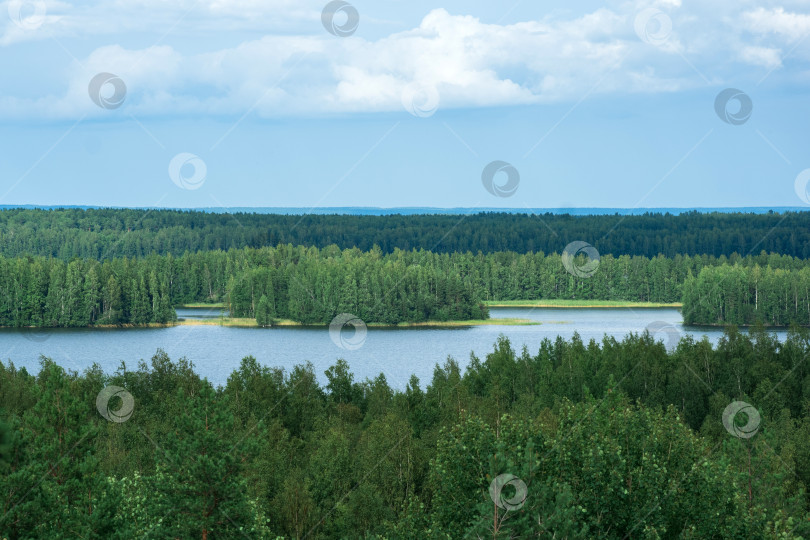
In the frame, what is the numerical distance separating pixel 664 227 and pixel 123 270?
111868mm

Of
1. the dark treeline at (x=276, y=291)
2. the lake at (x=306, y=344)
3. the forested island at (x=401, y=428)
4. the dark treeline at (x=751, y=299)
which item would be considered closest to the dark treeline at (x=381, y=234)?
the dark treeline at (x=276, y=291)

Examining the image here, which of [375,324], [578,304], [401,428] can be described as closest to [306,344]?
[375,324]

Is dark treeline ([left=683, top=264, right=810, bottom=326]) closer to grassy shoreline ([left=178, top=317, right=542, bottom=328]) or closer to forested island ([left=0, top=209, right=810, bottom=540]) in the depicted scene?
forested island ([left=0, top=209, right=810, bottom=540])

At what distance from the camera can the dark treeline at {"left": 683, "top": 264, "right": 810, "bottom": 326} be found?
107625mm

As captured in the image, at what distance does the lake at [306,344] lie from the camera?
6775 centimetres

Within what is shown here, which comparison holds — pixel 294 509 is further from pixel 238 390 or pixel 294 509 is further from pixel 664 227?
pixel 664 227

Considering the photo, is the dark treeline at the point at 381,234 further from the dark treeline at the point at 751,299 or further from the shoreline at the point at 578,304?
the dark treeline at the point at 751,299

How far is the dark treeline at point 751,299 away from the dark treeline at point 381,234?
164 ft

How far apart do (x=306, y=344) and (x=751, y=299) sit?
5894 centimetres

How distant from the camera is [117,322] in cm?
10619

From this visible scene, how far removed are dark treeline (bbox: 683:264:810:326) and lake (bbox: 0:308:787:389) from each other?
332cm

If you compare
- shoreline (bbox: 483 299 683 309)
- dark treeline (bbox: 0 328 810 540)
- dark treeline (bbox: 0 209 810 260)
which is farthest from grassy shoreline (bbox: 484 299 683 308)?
dark treeline (bbox: 0 328 810 540)

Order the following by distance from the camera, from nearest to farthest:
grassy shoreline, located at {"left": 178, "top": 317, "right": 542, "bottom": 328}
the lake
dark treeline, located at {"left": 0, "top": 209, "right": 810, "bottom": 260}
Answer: the lake
grassy shoreline, located at {"left": 178, "top": 317, "right": 542, "bottom": 328}
dark treeline, located at {"left": 0, "top": 209, "right": 810, "bottom": 260}

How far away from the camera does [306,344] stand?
8444cm
